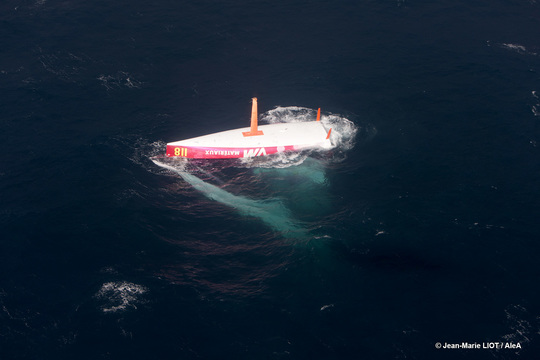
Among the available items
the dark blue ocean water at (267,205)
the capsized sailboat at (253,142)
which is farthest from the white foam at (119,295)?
the capsized sailboat at (253,142)

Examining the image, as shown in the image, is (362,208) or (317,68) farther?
(317,68)

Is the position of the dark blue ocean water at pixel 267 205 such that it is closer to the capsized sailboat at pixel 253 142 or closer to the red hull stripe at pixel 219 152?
the red hull stripe at pixel 219 152

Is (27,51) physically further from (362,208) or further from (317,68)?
(362,208)

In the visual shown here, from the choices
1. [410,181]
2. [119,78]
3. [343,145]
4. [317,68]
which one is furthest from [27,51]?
[410,181]

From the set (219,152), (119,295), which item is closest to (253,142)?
(219,152)

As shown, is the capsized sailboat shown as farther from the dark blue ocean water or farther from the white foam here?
the white foam

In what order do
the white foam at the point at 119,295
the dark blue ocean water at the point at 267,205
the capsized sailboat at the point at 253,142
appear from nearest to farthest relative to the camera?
the dark blue ocean water at the point at 267,205 < the white foam at the point at 119,295 < the capsized sailboat at the point at 253,142
